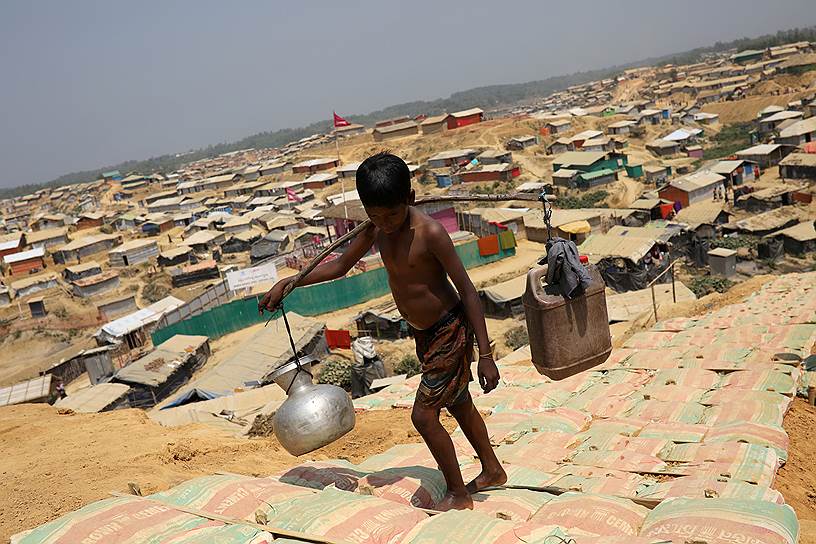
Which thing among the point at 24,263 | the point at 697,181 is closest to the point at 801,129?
the point at 697,181

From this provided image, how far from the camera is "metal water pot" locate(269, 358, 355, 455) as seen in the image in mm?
3377

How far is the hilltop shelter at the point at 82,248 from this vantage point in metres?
39.6

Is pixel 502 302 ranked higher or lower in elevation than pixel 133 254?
lower

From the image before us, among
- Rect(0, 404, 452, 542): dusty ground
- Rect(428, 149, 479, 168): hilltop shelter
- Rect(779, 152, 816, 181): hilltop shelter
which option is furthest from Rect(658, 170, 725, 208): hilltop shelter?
Rect(0, 404, 452, 542): dusty ground

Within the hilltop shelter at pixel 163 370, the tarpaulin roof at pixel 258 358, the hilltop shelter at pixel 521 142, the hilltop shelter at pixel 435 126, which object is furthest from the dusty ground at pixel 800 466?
the hilltop shelter at pixel 435 126

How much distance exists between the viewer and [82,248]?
40188 mm

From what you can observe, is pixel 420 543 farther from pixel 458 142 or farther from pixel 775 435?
pixel 458 142

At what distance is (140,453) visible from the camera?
525cm

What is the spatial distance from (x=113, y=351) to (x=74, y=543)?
68.9 ft

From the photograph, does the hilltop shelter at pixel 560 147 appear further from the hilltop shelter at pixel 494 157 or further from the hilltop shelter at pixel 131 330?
the hilltop shelter at pixel 131 330

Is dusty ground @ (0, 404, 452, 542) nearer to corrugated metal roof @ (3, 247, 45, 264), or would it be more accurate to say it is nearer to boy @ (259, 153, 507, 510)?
boy @ (259, 153, 507, 510)

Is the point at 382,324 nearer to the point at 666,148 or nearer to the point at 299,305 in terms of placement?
the point at 299,305

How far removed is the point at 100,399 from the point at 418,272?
1330 cm

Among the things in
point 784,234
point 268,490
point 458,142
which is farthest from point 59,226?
point 268,490
